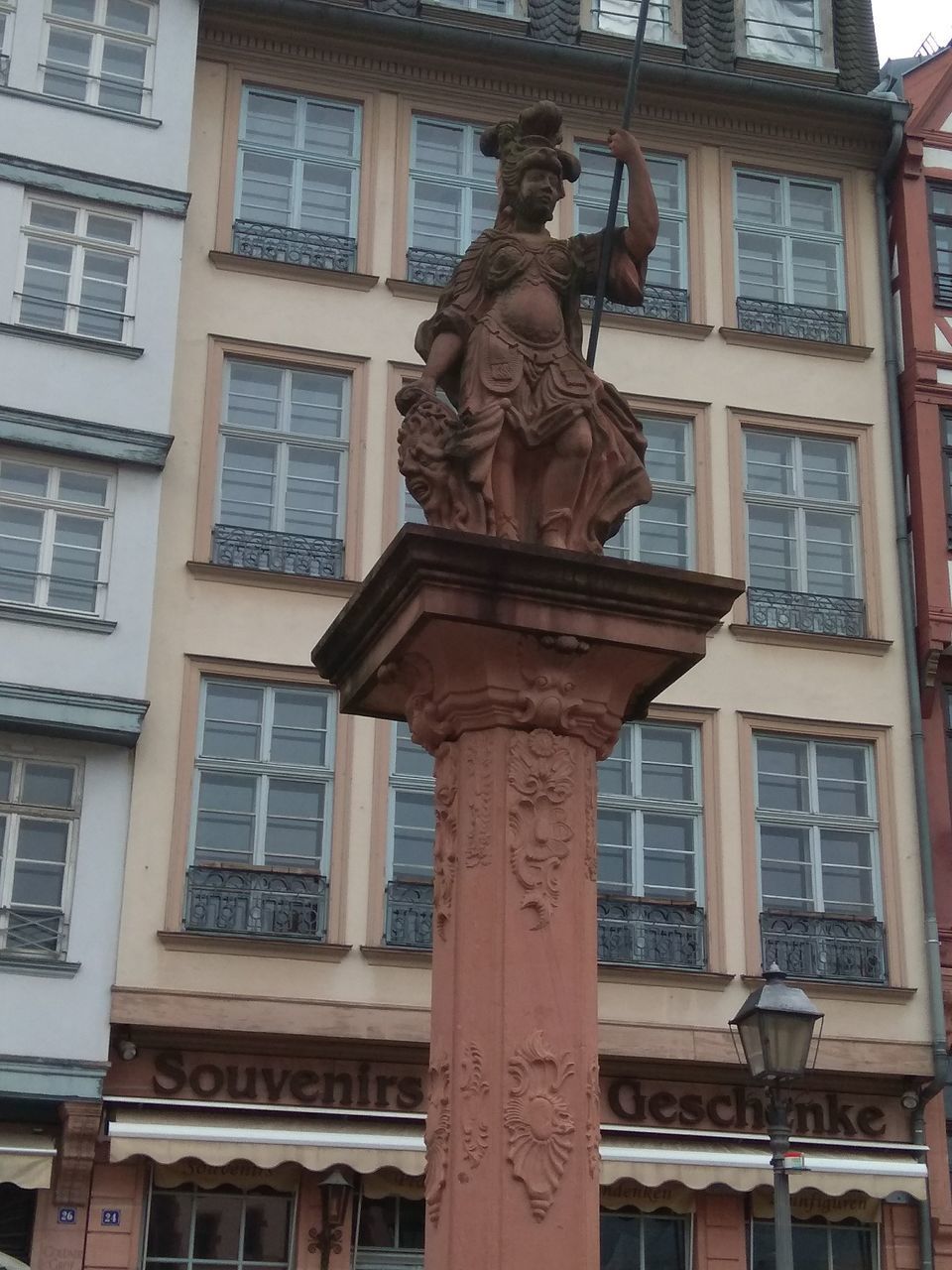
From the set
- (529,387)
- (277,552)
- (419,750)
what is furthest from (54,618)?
(529,387)

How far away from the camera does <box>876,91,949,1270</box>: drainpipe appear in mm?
17422

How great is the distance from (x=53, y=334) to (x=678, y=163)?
6.76 meters

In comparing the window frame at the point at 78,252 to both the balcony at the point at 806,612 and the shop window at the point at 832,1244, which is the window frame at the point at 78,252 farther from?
the shop window at the point at 832,1244

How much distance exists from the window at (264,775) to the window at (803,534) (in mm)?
4393

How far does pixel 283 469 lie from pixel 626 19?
22.0ft

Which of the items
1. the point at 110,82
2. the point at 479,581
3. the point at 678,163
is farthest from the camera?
the point at 678,163

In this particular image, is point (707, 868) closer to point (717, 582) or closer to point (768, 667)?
point (768, 667)

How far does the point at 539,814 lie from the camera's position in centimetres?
687

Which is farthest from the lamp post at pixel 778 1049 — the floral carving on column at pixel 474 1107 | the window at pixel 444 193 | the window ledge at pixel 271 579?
the window at pixel 444 193

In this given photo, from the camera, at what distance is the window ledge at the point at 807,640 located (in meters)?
18.6

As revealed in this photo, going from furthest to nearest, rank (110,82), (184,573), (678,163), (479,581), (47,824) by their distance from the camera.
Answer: (678,163) → (110,82) → (184,573) → (47,824) → (479,581)

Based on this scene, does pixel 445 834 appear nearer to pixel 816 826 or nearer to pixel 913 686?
pixel 816 826

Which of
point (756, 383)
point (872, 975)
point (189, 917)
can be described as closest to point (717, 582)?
point (189, 917)

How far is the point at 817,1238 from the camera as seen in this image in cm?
1727
